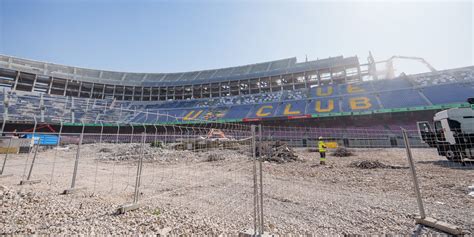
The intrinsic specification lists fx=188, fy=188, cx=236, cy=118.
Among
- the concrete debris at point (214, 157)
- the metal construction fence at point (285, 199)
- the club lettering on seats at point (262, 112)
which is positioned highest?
the club lettering on seats at point (262, 112)

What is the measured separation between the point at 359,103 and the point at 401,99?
388 cm

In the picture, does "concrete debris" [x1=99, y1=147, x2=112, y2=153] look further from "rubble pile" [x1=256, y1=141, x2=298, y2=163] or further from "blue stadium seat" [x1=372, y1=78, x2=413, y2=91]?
"blue stadium seat" [x1=372, y1=78, x2=413, y2=91]

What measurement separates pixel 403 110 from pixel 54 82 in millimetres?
51237

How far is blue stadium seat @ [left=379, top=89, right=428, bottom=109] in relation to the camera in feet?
61.9

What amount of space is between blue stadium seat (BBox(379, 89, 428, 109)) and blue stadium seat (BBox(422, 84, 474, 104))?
0.86 meters

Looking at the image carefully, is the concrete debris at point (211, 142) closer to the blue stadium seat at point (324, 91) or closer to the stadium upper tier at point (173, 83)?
the blue stadium seat at point (324, 91)

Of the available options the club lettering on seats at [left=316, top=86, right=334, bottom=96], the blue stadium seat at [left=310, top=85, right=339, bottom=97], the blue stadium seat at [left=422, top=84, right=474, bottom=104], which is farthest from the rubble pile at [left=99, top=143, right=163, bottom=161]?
the blue stadium seat at [left=422, top=84, right=474, bottom=104]

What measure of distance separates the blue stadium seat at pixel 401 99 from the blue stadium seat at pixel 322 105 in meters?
4.65

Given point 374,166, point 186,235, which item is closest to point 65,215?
point 186,235

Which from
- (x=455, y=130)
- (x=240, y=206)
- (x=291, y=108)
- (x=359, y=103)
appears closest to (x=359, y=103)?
(x=359, y=103)

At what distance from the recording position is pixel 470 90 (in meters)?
18.5

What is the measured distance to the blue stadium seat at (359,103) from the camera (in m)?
20.2

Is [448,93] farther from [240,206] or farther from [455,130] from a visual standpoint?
[240,206]

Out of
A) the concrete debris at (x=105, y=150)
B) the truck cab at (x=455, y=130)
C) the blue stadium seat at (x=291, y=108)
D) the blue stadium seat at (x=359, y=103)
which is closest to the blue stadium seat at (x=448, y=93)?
the blue stadium seat at (x=359, y=103)
